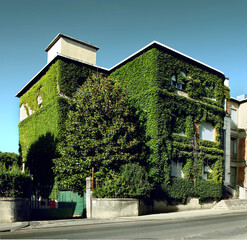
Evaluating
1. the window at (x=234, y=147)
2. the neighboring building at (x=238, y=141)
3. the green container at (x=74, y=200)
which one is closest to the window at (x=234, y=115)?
the neighboring building at (x=238, y=141)

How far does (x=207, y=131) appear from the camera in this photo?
97.4 feet

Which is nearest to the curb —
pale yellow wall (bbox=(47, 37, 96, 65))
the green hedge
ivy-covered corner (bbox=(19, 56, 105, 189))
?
the green hedge

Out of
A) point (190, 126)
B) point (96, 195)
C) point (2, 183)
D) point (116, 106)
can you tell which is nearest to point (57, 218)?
point (96, 195)

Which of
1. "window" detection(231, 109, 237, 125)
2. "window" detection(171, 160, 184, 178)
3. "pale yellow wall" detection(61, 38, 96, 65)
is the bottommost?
"window" detection(171, 160, 184, 178)

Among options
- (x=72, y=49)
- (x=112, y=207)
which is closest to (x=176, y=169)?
(x=112, y=207)

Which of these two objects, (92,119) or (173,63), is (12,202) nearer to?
(92,119)

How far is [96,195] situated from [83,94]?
28.2ft

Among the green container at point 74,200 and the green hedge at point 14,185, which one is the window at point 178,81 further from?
the green hedge at point 14,185

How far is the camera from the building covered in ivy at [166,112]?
2586cm

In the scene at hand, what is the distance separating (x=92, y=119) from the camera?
23.4 metres

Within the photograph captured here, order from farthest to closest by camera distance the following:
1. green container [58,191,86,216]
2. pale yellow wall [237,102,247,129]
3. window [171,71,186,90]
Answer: pale yellow wall [237,102,247,129] < window [171,71,186,90] < green container [58,191,86,216]

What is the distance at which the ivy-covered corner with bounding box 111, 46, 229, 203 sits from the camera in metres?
25.6

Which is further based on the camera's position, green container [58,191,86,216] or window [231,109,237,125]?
window [231,109,237,125]

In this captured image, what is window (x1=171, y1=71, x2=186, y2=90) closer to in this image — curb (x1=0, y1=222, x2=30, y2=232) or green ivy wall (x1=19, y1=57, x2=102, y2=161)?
green ivy wall (x1=19, y1=57, x2=102, y2=161)
